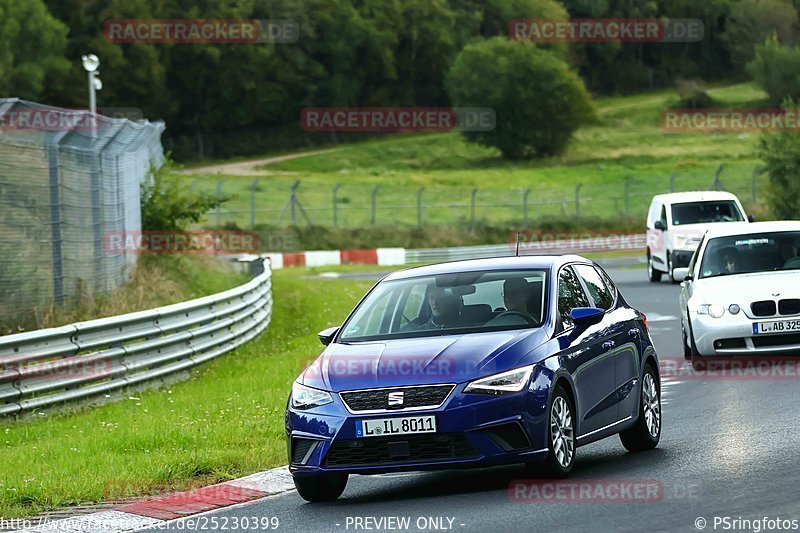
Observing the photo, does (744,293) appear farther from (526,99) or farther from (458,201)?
(526,99)

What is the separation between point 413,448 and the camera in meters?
8.81

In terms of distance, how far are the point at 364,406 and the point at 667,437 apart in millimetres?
3297

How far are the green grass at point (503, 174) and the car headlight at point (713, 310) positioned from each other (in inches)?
1710

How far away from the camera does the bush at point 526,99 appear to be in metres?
111

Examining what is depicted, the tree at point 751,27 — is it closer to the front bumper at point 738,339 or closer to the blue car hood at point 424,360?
the front bumper at point 738,339

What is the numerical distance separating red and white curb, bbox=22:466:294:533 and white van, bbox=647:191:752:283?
2070 cm

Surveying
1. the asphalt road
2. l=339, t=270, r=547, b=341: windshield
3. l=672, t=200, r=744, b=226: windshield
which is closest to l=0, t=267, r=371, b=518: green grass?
the asphalt road

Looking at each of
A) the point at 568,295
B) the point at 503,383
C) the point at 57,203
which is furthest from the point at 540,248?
the point at 503,383

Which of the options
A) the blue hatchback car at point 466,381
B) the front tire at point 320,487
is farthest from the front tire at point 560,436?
the front tire at point 320,487

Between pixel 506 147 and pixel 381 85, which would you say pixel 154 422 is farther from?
pixel 381 85

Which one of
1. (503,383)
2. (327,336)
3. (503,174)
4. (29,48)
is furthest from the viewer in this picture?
(503,174)

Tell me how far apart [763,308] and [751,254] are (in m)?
1.52

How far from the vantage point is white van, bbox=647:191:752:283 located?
3011 centimetres

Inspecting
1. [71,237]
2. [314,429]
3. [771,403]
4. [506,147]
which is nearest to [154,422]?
[314,429]
